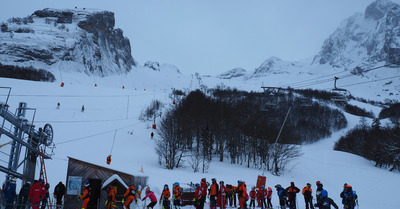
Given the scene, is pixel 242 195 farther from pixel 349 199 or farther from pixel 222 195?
pixel 349 199

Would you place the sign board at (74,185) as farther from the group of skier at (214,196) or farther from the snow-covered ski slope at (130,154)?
the snow-covered ski slope at (130,154)

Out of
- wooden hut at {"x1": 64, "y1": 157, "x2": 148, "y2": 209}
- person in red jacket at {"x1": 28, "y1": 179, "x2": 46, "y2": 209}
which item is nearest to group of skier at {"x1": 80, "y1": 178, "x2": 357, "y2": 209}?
wooden hut at {"x1": 64, "y1": 157, "x2": 148, "y2": 209}

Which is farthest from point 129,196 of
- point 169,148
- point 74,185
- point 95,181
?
point 169,148

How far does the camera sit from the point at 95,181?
13.3 meters

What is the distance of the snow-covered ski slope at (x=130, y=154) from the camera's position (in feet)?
88.6

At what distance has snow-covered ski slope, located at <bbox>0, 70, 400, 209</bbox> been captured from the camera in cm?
2700

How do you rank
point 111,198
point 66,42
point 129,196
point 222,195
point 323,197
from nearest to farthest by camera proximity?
point 129,196
point 111,198
point 323,197
point 222,195
point 66,42

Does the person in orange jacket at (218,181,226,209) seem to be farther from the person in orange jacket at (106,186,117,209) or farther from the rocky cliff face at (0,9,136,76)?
the rocky cliff face at (0,9,136,76)

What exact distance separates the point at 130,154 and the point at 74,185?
21.1 m

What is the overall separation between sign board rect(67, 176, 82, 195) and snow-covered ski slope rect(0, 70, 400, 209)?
5403mm

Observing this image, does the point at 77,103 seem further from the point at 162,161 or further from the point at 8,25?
the point at 8,25

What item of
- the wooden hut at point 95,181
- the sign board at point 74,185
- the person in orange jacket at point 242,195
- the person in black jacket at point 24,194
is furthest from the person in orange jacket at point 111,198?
the person in orange jacket at point 242,195

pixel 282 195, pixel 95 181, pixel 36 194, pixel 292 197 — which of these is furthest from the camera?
pixel 282 195

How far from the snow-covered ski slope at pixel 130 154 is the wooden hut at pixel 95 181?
478 cm
